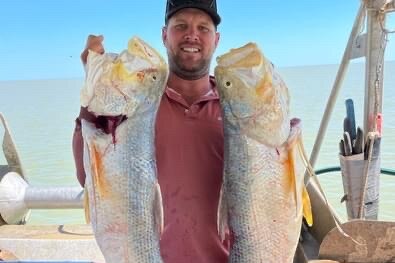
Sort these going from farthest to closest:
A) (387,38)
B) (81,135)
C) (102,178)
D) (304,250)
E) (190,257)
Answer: (304,250), (387,38), (190,257), (81,135), (102,178)

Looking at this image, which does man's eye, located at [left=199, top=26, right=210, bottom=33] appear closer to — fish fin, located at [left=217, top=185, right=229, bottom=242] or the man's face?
the man's face

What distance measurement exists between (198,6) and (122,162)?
779 millimetres

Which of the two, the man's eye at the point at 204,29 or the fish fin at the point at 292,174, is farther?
the man's eye at the point at 204,29

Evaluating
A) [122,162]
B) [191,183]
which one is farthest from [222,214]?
[122,162]

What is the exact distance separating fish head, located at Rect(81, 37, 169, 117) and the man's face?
14.5 inches

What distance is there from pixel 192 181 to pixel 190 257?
1.00ft

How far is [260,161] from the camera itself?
6.38ft

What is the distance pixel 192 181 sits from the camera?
2207 millimetres

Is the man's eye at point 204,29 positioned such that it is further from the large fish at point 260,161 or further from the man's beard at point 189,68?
the large fish at point 260,161

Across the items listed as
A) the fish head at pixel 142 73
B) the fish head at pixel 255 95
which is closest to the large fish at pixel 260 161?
the fish head at pixel 255 95

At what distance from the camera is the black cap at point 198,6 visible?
2330mm

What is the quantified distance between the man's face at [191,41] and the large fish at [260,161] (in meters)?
0.35

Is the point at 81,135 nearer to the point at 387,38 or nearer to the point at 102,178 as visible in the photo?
the point at 102,178

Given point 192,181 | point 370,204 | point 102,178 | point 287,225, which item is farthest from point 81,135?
point 370,204
